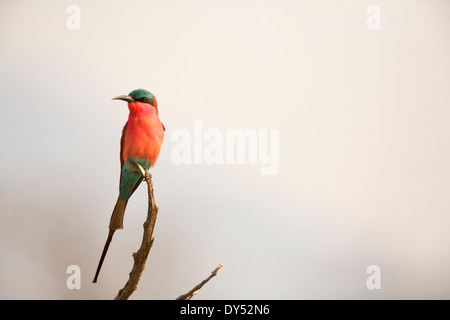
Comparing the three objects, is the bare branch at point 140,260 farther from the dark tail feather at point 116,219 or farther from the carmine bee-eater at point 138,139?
the carmine bee-eater at point 138,139

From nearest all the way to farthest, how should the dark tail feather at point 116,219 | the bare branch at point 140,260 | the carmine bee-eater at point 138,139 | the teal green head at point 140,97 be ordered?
the bare branch at point 140,260 → the dark tail feather at point 116,219 → the carmine bee-eater at point 138,139 → the teal green head at point 140,97

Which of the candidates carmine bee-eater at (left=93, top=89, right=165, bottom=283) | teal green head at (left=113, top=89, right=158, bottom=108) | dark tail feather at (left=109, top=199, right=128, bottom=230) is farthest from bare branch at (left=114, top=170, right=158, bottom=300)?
teal green head at (left=113, top=89, right=158, bottom=108)

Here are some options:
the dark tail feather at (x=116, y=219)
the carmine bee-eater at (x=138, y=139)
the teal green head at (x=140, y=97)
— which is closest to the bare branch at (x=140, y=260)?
the dark tail feather at (x=116, y=219)

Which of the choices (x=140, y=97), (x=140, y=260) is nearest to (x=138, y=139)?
(x=140, y=97)

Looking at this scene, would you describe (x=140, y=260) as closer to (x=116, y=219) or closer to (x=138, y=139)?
(x=116, y=219)

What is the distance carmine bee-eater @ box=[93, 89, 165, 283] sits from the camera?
3639 mm

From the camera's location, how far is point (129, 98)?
3.76 metres

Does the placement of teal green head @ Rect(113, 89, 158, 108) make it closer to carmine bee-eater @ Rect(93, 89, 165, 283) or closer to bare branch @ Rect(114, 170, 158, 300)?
carmine bee-eater @ Rect(93, 89, 165, 283)

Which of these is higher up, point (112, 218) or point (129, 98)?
point (129, 98)

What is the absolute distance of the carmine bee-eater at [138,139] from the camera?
3639mm

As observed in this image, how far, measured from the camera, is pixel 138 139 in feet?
12.1
